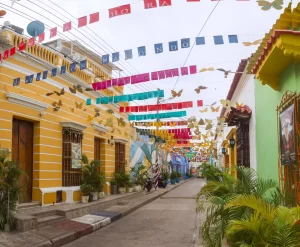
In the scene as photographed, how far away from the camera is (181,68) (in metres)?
10.8

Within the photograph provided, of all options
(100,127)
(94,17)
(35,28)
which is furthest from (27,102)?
(100,127)

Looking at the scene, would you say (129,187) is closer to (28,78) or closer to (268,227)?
(28,78)

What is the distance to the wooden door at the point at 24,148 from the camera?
11.8m

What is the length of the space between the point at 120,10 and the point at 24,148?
7.02 meters

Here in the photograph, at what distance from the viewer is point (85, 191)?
49.1ft

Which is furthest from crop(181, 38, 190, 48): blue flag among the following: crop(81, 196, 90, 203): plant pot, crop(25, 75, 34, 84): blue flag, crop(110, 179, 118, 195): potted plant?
crop(110, 179, 118, 195): potted plant

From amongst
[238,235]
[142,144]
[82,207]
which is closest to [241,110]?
[82,207]

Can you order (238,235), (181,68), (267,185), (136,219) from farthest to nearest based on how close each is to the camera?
(136,219) → (181,68) → (267,185) → (238,235)

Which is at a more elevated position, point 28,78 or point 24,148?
point 28,78

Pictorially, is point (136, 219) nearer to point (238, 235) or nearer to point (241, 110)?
point (241, 110)

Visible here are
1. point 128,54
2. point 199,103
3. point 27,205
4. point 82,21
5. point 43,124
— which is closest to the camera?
point 82,21

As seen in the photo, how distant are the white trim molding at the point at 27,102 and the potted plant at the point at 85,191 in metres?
3.66

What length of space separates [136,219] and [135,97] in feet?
14.2

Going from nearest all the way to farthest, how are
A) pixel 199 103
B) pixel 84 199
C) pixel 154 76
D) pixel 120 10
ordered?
pixel 120 10 < pixel 154 76 < pixel 84 199 < pixel 199 103
